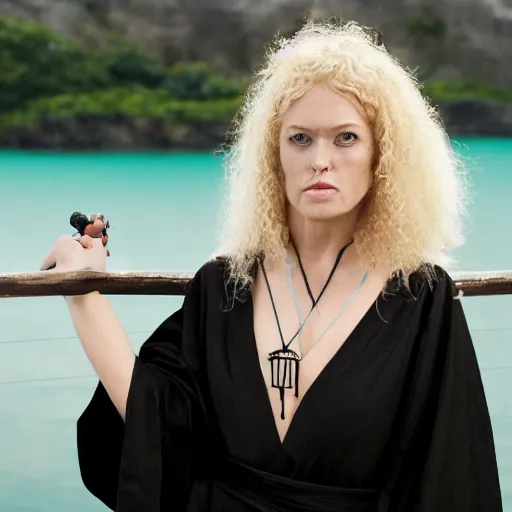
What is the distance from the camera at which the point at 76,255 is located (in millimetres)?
1461

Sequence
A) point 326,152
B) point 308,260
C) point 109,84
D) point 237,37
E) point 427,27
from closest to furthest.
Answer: point 326,152
point 308,260
point 237,37
point 427,27
point 109,84

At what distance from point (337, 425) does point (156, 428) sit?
26cm

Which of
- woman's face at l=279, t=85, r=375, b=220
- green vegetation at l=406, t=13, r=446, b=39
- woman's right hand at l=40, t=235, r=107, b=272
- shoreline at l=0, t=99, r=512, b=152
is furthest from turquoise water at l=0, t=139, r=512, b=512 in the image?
green vegetation at l=406, t=13, r=446, b=39

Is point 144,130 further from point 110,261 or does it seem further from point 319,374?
point 319,374

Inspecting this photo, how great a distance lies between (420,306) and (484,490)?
0.90 feet

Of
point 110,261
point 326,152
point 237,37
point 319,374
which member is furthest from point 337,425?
point 237,37

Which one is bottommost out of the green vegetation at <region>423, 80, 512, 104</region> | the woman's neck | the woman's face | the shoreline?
the woman's neck

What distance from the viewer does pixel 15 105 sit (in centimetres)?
1274

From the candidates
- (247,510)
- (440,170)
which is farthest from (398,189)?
(247,510)

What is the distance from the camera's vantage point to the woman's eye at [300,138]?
142 cm

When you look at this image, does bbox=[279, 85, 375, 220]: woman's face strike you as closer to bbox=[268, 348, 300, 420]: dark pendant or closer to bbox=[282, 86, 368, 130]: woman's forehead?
bbox=[282, 86, 368, 130]: woman's forehead

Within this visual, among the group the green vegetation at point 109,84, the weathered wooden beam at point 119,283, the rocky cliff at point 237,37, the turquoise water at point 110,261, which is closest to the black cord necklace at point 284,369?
the weathered wooden beam at point 119,283

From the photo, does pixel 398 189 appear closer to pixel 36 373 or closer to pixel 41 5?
pixel 36 373

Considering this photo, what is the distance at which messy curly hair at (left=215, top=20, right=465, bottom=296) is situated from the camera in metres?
1.41
